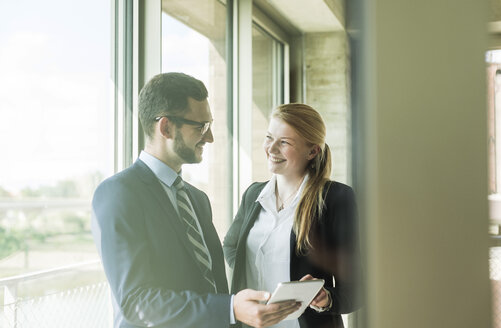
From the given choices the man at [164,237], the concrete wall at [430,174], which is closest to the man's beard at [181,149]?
the man at [164,237]

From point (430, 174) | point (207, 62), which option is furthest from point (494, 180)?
point (207, 62)

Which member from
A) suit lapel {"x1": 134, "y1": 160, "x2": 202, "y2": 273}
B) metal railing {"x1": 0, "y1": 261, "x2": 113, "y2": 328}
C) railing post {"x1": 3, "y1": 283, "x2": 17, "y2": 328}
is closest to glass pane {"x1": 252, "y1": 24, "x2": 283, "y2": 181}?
metal railing {"x1": 0, "y1": 261, "x2": 113, "y2": 328}

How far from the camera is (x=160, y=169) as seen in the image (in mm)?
843

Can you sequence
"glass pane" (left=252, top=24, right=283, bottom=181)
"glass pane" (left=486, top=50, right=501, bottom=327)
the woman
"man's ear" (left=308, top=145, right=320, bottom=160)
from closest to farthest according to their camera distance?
"glass pane" (left=486, top=50, right=501, bottom=327) < the woman < "man's ear" (left=308, top=145, right=320, bottom=160) < "glass pane" (left=252, top=24, right=283, bottom=181)

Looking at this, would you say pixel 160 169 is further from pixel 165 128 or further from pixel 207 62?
pixel 207 62

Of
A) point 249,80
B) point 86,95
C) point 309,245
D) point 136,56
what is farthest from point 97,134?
point 249,80

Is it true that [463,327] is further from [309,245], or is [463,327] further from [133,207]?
[309,245]

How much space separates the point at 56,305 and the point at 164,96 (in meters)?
0.49

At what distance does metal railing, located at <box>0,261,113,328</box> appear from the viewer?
798 mm

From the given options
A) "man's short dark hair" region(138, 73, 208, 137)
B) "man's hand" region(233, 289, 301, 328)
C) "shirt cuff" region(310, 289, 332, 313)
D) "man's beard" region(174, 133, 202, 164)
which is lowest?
"shirt cuff" region(310, 289, 332, 313)

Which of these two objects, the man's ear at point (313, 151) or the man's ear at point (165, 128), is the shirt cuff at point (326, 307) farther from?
the man's ear at point (165, 128)

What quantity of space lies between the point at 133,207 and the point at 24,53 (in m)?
0.35

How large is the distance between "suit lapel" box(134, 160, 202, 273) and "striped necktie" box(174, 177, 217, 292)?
0.02m

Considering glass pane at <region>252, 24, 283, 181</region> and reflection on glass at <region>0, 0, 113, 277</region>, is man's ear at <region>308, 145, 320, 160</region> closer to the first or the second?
reflection on glass at <region>0, 0, 113, 277</region>
